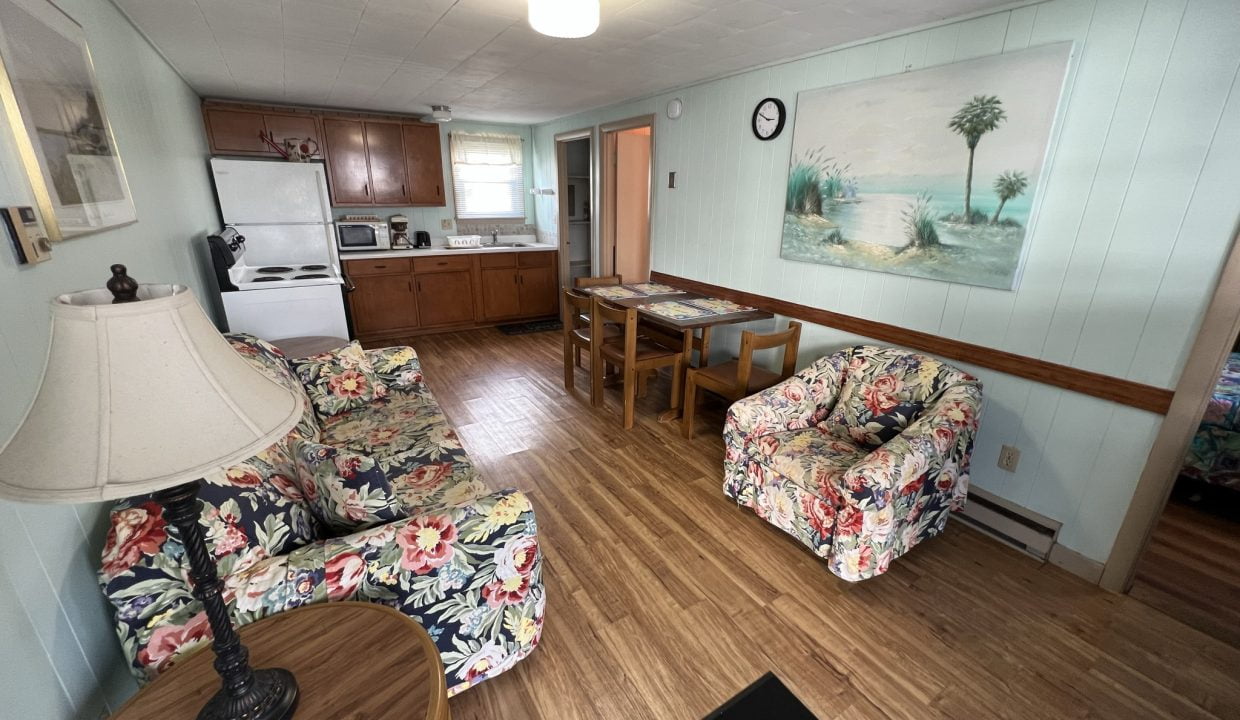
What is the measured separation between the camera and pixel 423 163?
16.6ft

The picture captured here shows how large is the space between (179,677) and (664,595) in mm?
1415

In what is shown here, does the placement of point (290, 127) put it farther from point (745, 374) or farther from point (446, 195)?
point (745, 374)

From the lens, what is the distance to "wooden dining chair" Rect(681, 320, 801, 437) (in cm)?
267

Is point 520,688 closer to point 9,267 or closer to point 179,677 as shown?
point 179,677

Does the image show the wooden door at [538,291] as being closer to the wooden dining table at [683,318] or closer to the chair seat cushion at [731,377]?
the wooden dining table at [683,318]

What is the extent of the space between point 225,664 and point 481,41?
272cm

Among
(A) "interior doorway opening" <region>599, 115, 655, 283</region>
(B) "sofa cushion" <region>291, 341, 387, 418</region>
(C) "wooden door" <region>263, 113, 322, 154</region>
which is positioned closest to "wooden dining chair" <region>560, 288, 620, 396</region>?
(A) "interior doorway opening" <region>599, 115, 655, 283</region>

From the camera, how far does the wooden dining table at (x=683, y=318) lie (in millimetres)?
2902

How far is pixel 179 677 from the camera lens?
96cm

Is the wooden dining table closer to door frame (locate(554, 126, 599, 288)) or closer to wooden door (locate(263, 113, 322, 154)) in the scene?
door frame (locate(554, 126, 599, 288))

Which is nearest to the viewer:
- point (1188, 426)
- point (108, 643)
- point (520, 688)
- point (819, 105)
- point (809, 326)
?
point (108, 643)

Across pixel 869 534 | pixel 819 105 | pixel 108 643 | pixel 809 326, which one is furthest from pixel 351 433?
pixel 819 105

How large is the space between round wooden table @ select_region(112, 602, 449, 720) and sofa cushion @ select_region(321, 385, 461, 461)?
898mm

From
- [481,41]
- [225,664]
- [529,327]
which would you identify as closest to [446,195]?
[529,327]
